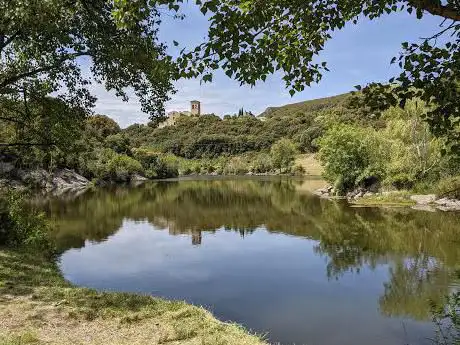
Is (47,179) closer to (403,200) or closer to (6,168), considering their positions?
(6,168)

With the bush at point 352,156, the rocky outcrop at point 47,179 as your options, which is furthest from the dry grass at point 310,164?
the bush at point 352,156

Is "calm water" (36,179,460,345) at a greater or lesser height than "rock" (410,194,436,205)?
lesser

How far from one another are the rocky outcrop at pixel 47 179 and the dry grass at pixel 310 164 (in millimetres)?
54570

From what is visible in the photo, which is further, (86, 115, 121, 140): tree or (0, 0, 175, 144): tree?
(86, 115, 121, 140): tree

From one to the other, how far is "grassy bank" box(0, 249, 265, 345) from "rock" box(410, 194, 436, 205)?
103ft

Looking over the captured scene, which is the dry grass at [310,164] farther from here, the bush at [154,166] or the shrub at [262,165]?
the bush at [154,166]

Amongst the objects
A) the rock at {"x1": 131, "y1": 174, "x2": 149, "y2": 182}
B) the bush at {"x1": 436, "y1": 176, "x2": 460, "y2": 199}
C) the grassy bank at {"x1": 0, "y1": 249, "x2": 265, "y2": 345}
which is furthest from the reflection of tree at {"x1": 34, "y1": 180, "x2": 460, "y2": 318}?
the rock at {"x1": 131, "y1": 174, "x2": 149, "y2": 182}

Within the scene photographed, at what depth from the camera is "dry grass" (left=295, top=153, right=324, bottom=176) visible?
350 ft

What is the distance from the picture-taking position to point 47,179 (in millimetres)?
64375

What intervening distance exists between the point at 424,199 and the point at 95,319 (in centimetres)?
3358

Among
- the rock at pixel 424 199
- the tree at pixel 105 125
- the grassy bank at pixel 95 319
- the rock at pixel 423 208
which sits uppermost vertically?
the tree at pixel 105 125

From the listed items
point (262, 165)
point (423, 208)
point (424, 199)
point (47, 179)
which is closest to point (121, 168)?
point (47, 179)

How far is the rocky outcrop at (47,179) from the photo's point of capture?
5544cm

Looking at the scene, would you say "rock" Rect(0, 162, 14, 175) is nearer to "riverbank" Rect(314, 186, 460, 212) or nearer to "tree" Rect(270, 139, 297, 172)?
"riverbank" Rect(314, 186, 460, 212)
